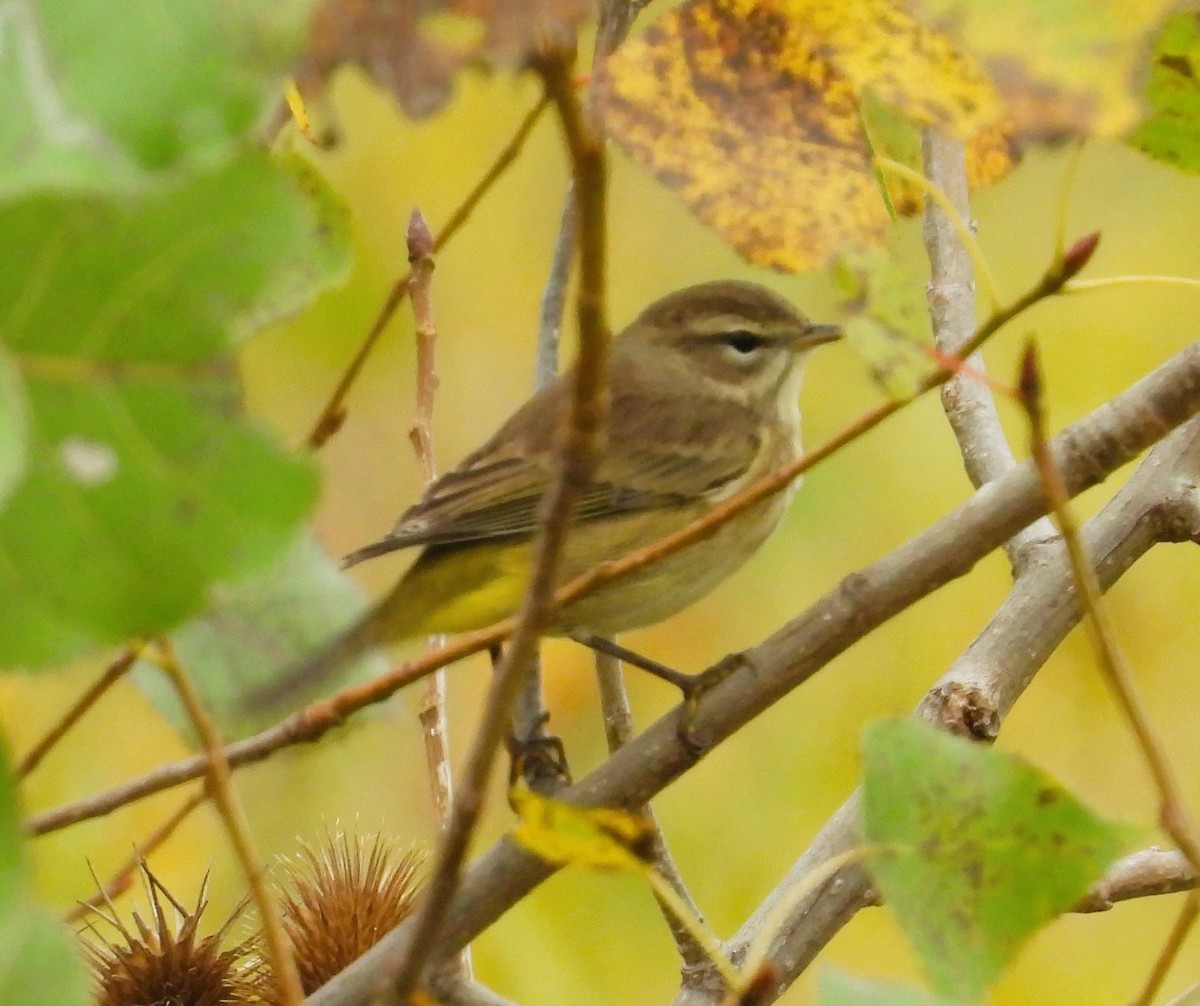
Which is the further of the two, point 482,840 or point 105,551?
point 482,840

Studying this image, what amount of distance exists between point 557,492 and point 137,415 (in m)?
0.20

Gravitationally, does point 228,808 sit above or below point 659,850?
below

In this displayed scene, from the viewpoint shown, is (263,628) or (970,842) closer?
(970,842)

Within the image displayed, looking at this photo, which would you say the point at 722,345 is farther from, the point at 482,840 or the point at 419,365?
the point at 482,840

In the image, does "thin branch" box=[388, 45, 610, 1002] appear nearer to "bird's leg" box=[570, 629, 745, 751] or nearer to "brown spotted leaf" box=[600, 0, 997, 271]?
"brown spotted leaf" box=[600, 0, 997, 271]

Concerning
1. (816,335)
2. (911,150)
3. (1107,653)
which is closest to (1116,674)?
(1107,653)

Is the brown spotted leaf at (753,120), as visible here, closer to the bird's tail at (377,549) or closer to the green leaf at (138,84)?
the green leaf at (138,84)

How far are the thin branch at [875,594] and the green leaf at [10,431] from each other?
67 centimetres

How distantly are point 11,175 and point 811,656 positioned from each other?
2.88 feet

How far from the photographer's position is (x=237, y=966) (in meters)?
1.58

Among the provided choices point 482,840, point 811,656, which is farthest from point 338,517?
point 811,656

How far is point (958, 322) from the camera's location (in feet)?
6.96

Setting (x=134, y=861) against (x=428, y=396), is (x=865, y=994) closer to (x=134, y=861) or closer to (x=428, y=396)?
(x=134, y=861)

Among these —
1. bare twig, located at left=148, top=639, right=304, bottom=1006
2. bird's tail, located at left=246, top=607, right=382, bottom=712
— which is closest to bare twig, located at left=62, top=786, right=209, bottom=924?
bird's tail, located at left=246, top=607, right=382, bottom=712
